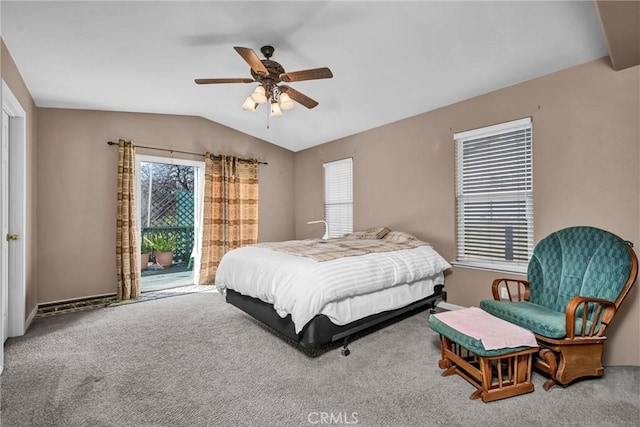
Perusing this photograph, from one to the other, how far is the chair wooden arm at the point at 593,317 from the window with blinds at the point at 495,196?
974 mm

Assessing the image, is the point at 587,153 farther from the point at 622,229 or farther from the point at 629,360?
the point at 629,360

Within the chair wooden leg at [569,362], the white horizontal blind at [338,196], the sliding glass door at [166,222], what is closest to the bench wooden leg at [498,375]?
the chair wooden leg at [569,362]

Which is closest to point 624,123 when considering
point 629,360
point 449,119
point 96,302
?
point 449,119

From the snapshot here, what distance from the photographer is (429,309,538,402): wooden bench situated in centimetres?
183

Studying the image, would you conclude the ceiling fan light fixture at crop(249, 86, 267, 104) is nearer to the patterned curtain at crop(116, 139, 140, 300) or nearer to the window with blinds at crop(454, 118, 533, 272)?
the window with blinds at crop(454, 118, 533, 272)

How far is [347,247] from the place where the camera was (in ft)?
10.2

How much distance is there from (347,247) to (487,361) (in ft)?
5.08

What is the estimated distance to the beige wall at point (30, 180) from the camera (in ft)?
9.22

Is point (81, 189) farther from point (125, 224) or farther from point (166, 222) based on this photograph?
point (166, 222)

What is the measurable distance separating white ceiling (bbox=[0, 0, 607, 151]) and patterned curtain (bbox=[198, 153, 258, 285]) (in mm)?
1424

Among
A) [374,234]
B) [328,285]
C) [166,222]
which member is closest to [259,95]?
[328,285]

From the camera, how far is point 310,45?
2.66 meters

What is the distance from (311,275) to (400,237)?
173cm

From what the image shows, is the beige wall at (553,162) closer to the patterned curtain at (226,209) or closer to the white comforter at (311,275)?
the white comforter at (311,275)
